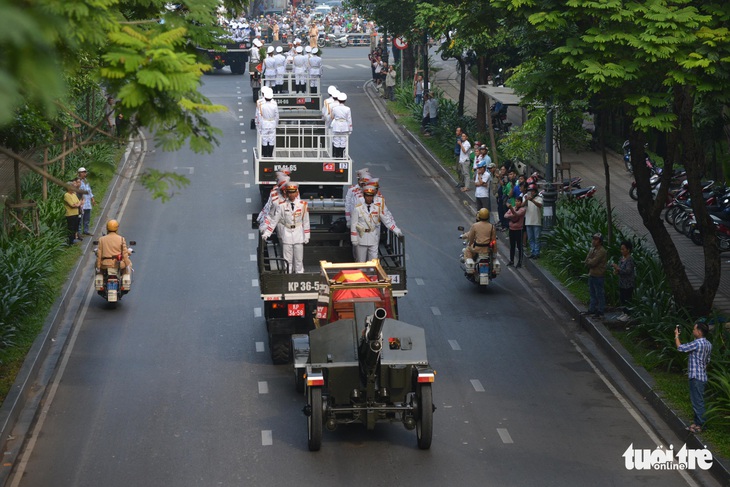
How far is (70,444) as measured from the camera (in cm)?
1515

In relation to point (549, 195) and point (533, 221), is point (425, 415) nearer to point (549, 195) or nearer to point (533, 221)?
point (533, 221)

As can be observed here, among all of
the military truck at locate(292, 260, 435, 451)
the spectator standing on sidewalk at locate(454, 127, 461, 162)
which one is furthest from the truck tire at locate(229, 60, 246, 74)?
the military truck at locate(292, 260, 435, 451)

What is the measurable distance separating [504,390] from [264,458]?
421 cm

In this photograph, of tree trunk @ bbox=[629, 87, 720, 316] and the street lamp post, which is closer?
tree trunk @ bbox=[629, 87, 720, 316]

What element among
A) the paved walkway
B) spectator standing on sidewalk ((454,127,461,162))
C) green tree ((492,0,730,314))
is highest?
green tree ((492,0,730,314))

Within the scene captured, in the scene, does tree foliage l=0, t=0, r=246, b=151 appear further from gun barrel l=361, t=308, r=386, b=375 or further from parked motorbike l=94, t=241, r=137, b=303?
parked motorbike l=94, t=241, r=137, b=303

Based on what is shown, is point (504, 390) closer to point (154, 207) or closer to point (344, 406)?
point (344, 406)

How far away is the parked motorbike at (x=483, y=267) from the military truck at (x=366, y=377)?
772cm

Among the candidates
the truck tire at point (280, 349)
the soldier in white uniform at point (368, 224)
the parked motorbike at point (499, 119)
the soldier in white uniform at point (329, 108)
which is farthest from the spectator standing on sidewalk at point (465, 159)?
the truck tire at point (280, 349)

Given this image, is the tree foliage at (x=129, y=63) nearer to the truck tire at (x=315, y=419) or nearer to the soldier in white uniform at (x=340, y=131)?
the truck tire at (x=315, y=419)

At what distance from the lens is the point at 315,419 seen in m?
14.2

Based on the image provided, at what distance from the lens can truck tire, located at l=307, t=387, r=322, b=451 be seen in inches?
555

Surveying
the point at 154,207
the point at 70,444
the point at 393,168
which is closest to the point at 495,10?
the point at 70,444

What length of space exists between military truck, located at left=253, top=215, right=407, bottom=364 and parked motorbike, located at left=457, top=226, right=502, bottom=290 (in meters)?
3.27
